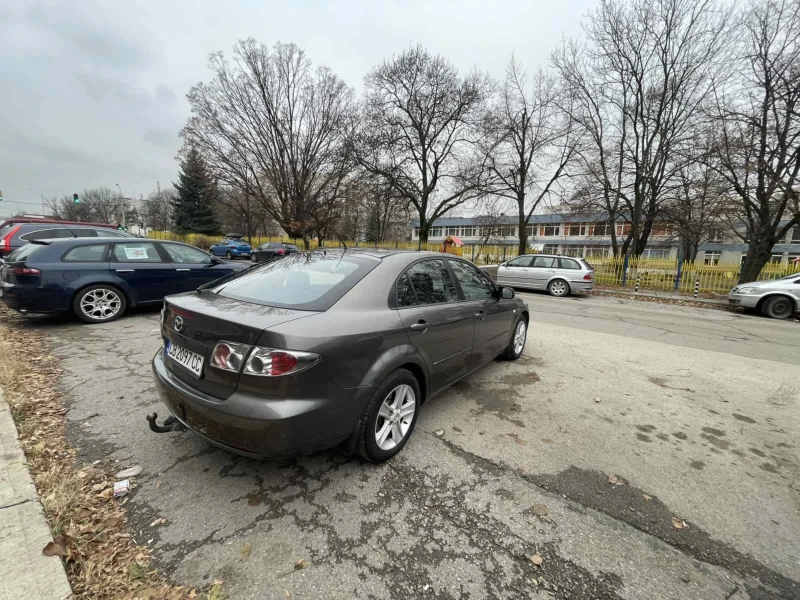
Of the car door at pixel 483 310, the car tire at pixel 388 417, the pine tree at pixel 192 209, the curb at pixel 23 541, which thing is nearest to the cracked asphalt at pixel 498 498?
the car tire at pixel 388 417

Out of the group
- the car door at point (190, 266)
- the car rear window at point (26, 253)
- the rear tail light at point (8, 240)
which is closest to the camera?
the car rear window at point (26, 253)

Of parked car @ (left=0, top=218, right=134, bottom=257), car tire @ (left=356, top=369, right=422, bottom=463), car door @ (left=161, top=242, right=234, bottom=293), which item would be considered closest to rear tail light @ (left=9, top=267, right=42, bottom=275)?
car door @ (left=161, top=242, right=234, bottom=293)

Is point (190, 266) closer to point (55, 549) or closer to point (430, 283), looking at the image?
point (430, 283)

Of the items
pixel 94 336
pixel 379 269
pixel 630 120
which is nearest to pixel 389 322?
pixel 379 269

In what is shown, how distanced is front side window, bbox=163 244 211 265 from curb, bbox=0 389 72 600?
5079 mm

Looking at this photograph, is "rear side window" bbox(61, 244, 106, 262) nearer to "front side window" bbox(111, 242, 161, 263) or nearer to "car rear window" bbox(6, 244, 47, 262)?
"front side window" bbox(111, 242, 161, 263)

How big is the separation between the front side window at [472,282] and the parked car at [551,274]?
1045 cm

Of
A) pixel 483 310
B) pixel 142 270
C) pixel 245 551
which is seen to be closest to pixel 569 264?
pixel 483 310

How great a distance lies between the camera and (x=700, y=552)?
190 cm

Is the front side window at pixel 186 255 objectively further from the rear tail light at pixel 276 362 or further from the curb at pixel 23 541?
the rear tail light at pixel 276 362

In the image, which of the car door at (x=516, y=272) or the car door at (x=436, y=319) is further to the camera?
the car door at (x=516, y=272)

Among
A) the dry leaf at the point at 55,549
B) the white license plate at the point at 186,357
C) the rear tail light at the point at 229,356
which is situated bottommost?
the dry leaf at the point at 55,549

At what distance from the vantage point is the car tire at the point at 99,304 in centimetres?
557

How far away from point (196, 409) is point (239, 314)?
2.04 ft
